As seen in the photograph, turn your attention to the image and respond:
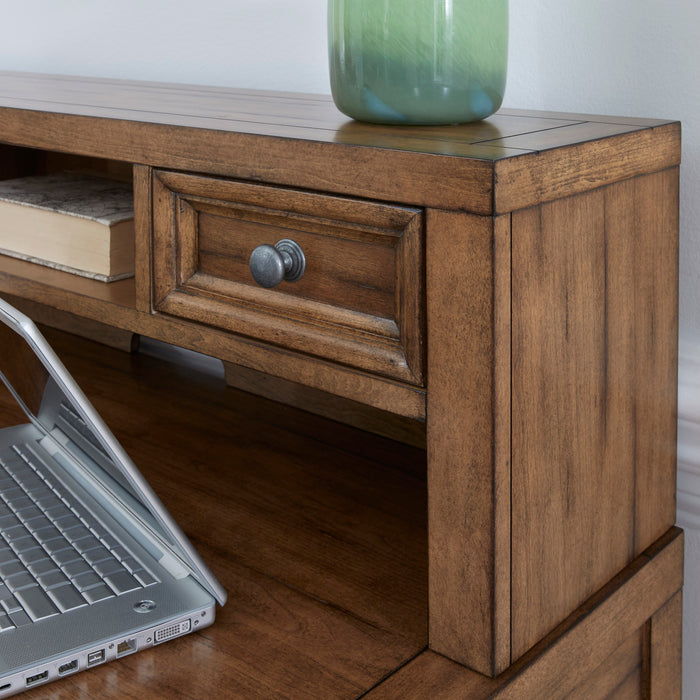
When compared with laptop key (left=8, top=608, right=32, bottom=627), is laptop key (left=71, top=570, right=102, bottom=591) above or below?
above

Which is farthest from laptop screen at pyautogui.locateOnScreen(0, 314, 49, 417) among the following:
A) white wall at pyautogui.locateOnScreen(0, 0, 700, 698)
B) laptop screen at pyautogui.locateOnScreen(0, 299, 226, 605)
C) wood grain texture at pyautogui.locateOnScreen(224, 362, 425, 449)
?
white wall at pyautogui.locateOnScreen(0, 0, 700, 698)

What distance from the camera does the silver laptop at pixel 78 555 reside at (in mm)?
684

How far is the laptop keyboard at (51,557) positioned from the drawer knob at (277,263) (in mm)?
279

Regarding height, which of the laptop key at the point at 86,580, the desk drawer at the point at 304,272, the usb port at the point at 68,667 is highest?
the desk drawer at the point at 304,272

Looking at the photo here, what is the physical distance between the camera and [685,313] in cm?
94

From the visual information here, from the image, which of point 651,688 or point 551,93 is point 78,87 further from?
point 651,688

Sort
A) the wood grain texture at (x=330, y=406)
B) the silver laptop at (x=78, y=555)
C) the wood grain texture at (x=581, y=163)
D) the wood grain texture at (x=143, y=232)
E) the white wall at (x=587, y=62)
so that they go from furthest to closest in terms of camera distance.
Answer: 1. the wood grain texture at (x=330, y=406)
2. the white wall at (x=587, y=62)
3. the wood grain texture at (x=143, y=232)
4. the silver laptop at (x=78, y=555)
5. the wood grain texture at (x=581, y=163)

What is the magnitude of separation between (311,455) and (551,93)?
495 mm

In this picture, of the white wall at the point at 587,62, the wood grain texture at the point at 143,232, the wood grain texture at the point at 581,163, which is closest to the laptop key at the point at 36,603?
the wood grain texture at the point at 143,232

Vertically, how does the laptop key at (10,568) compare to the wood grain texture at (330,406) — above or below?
below

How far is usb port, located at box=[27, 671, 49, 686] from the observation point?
0.65 m

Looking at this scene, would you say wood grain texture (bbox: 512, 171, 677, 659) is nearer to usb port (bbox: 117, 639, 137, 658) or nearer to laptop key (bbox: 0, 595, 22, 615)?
usb port (bbox: 117, 639, 137, 658)

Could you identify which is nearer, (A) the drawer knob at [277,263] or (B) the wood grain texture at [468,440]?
(B) the wood grain texture at [468,440]

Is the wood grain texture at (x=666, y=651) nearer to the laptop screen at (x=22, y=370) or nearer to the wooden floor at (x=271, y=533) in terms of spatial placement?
the wooden floor at (x=271, y=533)
